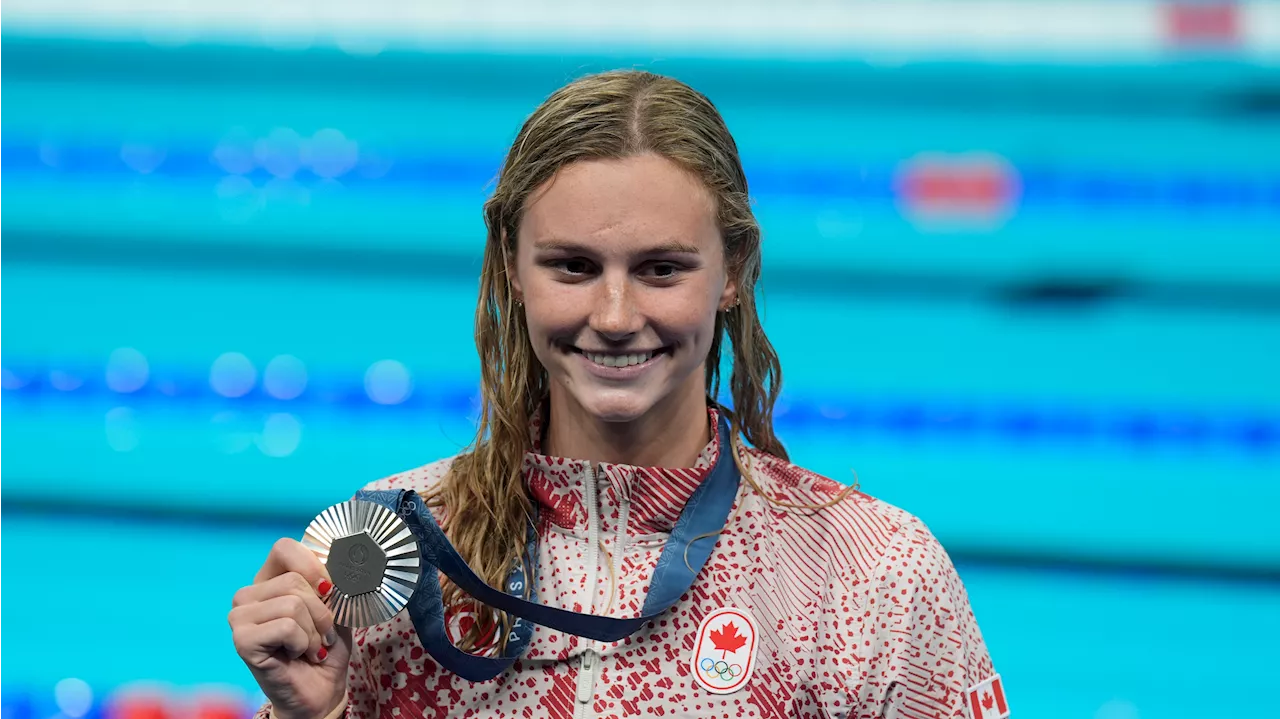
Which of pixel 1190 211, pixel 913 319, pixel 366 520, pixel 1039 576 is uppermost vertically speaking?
pixel 1190 211

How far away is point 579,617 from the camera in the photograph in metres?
1.27

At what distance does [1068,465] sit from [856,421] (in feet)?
2.09

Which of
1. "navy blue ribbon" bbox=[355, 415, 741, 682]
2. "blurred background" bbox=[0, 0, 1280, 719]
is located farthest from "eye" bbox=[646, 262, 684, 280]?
"blurred background" bbox=[0, 0, 1280, 719]

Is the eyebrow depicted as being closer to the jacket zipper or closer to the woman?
the woman

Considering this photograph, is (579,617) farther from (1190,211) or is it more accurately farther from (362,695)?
(1190,211)

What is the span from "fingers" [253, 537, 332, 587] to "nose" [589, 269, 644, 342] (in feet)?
1.11

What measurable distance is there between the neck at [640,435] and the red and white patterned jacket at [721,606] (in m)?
0.03

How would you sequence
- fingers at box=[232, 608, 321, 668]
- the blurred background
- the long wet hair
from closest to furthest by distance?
fingers at box=[232, 608, 321, 668], the long wet hair, the blurred background

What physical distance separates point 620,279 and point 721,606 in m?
0.33

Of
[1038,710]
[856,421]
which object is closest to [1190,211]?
[856,421]

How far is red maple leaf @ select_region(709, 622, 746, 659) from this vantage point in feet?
4.30

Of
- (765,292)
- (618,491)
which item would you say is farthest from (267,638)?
(765,292)

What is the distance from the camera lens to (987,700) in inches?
54.3

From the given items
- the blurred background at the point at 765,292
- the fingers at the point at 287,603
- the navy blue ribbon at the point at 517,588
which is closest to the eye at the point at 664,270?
the navy blue ribbon at the point at 517,588
